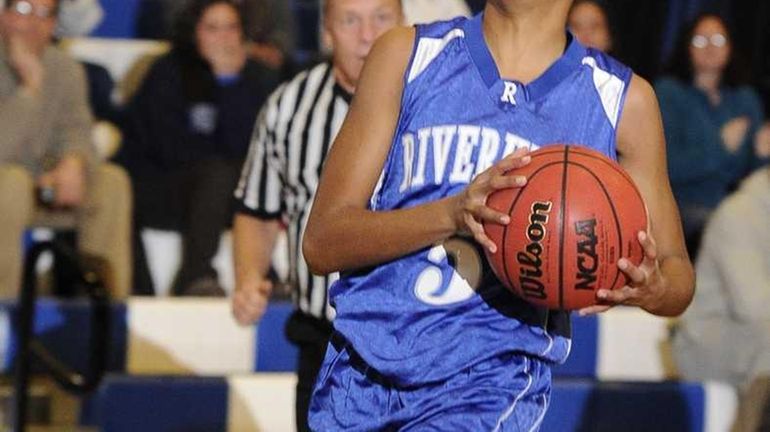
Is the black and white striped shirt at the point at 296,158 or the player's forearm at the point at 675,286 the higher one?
the player's forearm at the point at 675,286

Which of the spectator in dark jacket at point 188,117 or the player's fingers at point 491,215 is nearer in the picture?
the player's fingers at point 491,215

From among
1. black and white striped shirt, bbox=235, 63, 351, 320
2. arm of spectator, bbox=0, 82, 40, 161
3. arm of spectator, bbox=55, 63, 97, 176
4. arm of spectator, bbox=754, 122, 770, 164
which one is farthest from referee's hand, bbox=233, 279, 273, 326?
arm of spectator, bbox=754, 122, 770, 164

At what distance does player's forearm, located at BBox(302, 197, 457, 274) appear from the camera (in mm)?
2607

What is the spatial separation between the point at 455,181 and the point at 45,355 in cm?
291

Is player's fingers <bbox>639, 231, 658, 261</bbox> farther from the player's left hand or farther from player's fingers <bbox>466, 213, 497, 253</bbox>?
player's fingers <bbox>466, 213, 497, 253</bbox>

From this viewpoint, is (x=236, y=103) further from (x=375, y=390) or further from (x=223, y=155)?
(x=375, y=390)

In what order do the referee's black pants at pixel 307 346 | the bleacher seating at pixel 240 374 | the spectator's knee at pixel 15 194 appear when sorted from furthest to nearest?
the spectator's knee at pixel 15 194
the bleacher seating at pixel 240 374
the referee's black pants at pixel 307 346

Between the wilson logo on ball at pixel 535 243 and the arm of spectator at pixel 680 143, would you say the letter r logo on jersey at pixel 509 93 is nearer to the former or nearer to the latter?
the wilson logo on ball at pixel 535 243

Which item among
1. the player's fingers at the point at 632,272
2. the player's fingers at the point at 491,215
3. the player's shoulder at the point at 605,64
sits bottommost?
the player's fingers at the point at 632,272

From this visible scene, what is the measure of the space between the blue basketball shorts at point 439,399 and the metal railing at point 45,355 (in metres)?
2.43

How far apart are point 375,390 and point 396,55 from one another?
0.56 metres

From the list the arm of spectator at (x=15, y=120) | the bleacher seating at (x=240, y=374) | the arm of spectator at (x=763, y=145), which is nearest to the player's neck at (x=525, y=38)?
the bleacher seating at (x=240, y=374)

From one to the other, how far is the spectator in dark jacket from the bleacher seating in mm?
456

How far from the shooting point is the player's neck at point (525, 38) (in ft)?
9.29
